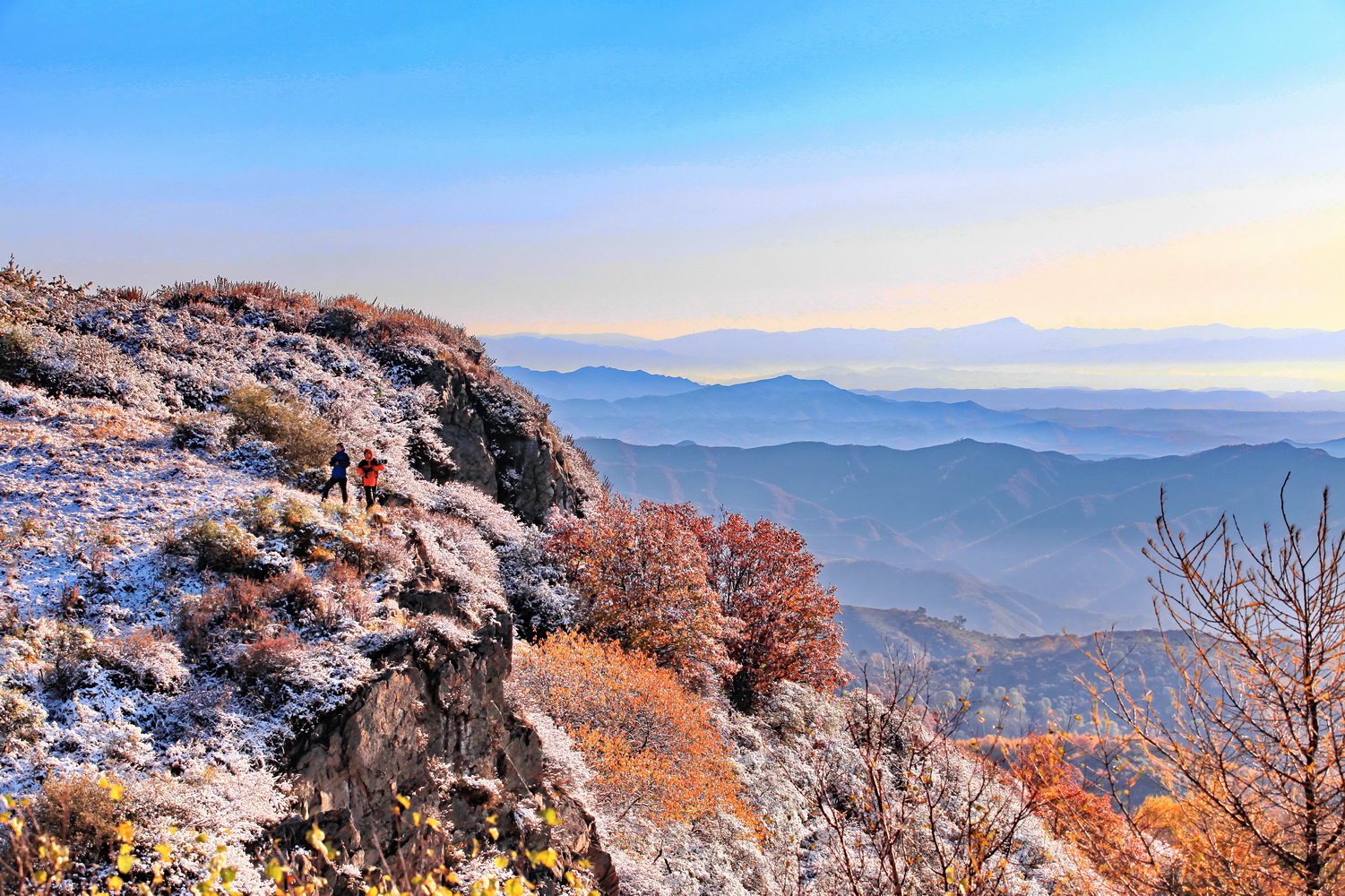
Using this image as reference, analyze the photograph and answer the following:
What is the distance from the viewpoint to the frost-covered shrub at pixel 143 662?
9.86 metres

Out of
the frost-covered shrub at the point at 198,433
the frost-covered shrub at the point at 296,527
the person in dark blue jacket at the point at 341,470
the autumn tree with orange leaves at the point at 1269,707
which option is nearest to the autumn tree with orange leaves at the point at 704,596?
the person in dark blue jacket at the point at 341,470

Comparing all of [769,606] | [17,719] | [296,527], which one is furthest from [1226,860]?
[769,606]

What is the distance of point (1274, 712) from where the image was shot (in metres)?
7.84

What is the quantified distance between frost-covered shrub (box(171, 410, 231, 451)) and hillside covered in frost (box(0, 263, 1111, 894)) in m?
0.07

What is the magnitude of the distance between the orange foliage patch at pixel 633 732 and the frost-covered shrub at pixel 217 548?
6108mm

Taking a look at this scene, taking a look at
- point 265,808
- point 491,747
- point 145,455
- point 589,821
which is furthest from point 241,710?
point 145,455

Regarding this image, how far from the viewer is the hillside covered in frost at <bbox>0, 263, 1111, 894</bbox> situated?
340 inches

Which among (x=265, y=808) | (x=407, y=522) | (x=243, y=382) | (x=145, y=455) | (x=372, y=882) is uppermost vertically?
(x=243, y=382)

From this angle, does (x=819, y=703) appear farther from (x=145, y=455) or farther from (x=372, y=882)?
(x=145, y=455)

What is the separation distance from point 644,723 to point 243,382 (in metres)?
16.2

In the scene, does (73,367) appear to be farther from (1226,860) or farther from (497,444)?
(1226,860)

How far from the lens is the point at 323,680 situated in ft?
34.8

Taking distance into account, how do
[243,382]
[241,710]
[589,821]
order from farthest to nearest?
[243,382] < [589,821] < [241,710]

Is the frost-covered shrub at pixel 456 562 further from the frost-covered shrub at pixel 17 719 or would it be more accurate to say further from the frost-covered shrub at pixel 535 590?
the frost-covered shrub at pixel 17 719
